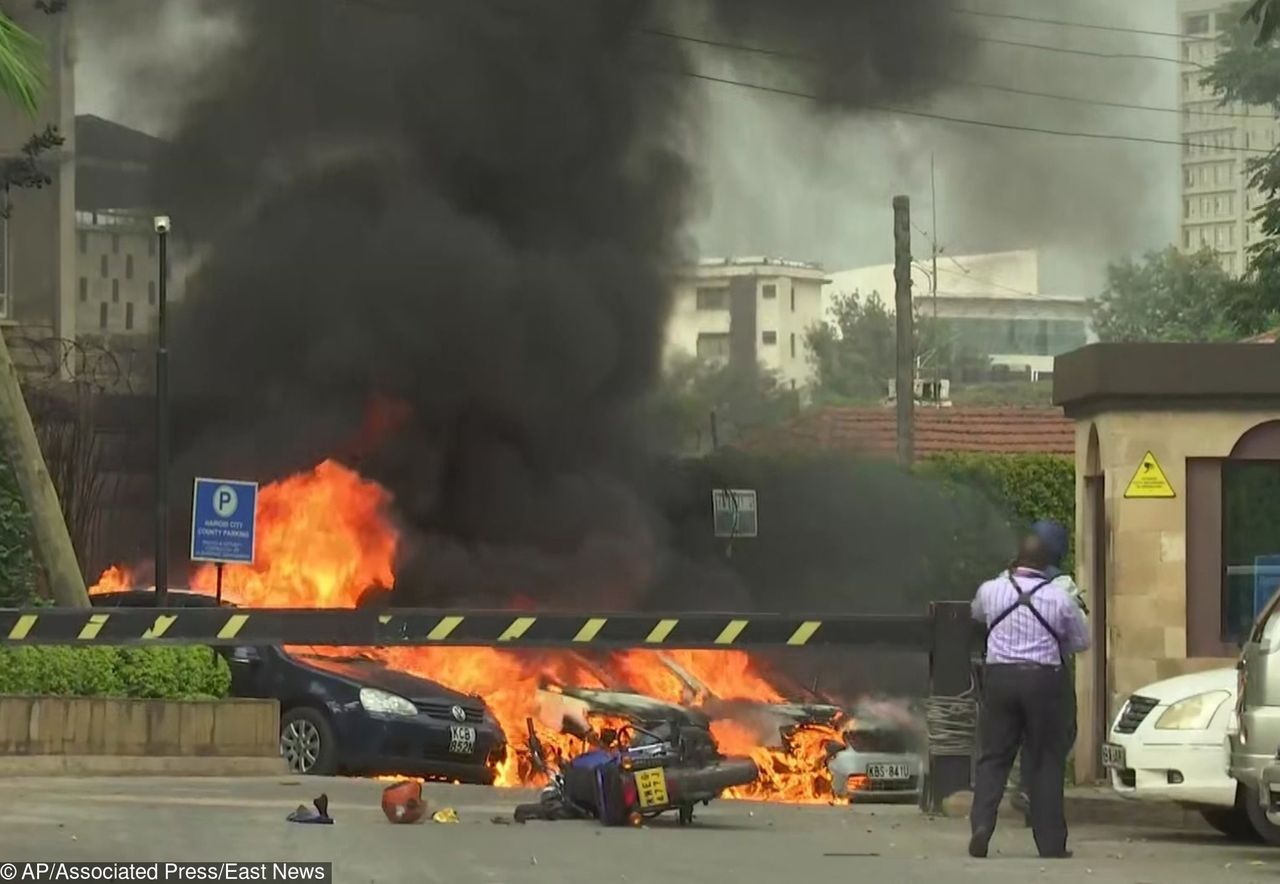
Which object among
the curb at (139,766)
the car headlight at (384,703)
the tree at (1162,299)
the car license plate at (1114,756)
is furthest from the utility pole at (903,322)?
the tree at (1162,299)

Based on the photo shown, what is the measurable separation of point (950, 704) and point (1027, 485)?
17.5 metres

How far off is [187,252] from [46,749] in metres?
16.4

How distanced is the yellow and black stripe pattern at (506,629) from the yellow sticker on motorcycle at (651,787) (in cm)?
138

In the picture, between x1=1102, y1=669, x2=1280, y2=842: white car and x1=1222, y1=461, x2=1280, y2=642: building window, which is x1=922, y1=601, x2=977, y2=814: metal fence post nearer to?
x1=1102, y1=669, x2=1280, y2=842: white car

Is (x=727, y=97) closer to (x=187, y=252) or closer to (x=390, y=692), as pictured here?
(x=187, y=252)

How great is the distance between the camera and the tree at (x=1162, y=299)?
65.9 m

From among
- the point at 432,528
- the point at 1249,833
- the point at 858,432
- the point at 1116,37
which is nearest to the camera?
the point at 1249,833

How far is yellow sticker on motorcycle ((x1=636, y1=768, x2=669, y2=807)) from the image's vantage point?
10.9 m

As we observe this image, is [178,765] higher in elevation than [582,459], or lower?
lower

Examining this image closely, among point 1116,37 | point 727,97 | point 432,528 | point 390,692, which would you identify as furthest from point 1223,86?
point 390,692

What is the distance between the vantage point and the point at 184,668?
14.6 metres

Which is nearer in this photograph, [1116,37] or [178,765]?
[178,765]

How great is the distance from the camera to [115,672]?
1438 centimetres

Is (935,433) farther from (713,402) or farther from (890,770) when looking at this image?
(890,770)
